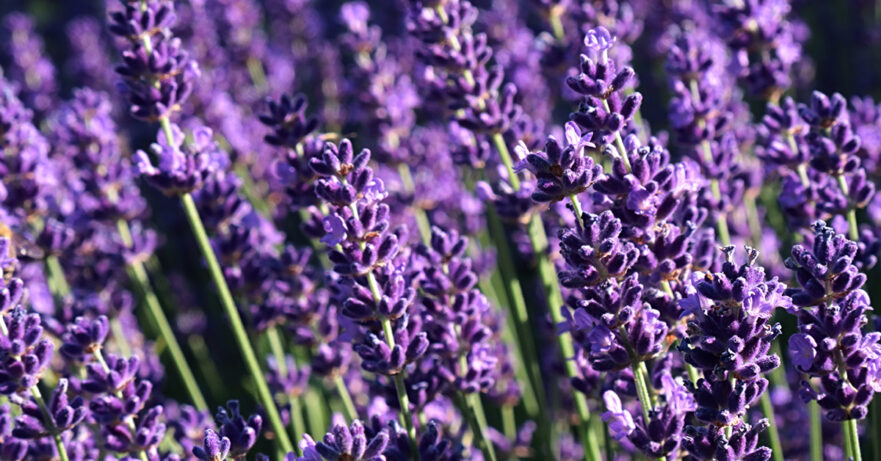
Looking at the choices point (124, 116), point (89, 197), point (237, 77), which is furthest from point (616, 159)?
point (124, 116)

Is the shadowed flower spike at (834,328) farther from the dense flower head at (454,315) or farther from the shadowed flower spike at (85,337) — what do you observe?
the shadowed flower spike at (85,337)

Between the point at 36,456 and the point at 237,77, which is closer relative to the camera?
the point at 36,456

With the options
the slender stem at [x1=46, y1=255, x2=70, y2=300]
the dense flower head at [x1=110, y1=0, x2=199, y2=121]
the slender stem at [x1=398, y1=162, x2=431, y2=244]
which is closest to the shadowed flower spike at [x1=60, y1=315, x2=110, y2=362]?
the dense flower head at [x1=110, y1=0, x2=199, y2=121]

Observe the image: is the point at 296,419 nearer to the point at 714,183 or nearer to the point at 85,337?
the point at 85,337

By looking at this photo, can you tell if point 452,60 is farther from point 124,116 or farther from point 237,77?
point 124,116

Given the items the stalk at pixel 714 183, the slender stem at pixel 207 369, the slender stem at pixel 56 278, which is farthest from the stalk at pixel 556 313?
the slender stem at pixel 207 369

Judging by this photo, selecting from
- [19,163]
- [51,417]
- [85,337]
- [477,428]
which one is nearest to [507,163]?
[477,428]

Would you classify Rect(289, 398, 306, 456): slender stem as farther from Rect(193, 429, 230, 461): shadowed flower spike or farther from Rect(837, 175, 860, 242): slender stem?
Rect(837, 175, 860, 242): slender stem
